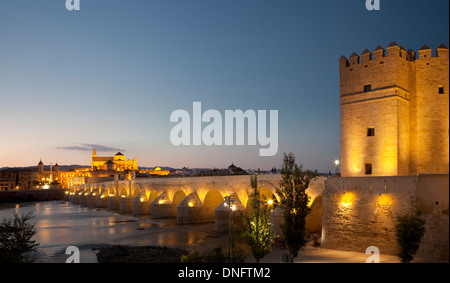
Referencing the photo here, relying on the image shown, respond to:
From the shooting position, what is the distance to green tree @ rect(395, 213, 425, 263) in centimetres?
1314

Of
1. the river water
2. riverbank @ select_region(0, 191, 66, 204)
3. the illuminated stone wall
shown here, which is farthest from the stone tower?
riverbank @ select_region(0, 191, 66, 204)

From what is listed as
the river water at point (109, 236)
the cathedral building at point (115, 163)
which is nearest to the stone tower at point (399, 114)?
the river water at point (109, 236)

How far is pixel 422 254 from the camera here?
13.9 meters

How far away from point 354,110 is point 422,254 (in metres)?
7.77

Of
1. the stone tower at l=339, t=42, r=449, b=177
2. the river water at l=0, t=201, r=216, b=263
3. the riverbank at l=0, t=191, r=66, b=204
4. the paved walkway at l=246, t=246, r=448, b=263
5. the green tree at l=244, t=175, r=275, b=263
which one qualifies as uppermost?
the stone tower at l=339, t=42, r=449, b=177

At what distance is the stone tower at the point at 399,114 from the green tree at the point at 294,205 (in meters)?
4.31

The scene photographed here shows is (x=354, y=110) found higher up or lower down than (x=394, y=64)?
lower down

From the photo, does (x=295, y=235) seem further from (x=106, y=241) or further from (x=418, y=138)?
(x=106, y=241)

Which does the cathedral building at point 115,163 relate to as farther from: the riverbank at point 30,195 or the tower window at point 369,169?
the tower window at point 369,169

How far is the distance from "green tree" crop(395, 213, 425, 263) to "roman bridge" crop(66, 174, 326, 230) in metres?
6.03

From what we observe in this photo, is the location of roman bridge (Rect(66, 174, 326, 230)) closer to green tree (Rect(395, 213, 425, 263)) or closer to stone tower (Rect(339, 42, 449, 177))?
stone tower (Rect(339, 42, 449, 177))

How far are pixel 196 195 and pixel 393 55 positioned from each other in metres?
20.3

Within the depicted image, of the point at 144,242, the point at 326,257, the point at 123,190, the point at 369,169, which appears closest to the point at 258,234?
the point at 326,257
